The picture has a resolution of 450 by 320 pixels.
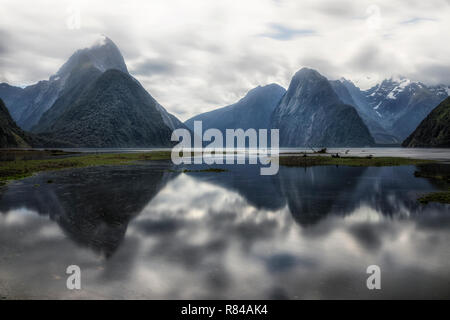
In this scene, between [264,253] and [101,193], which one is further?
[101,193]

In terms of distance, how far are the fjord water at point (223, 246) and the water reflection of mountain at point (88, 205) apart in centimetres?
10

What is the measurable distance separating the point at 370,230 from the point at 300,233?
4392 millimetres

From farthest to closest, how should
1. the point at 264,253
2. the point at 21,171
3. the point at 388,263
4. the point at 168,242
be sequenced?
1. the point at 21,171
2. the point at 168,242
3. the point at 264,253
4. the point at 388,263

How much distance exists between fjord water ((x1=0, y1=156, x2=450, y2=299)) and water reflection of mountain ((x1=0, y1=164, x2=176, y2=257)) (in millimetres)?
100

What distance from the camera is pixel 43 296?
34.1 ft

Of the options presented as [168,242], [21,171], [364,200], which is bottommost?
[168,242]

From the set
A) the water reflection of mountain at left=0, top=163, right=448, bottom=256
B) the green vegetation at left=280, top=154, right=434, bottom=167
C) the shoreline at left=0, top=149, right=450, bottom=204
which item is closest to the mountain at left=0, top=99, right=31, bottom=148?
the shoreline at left=0, top=149, right=450, bottom=204

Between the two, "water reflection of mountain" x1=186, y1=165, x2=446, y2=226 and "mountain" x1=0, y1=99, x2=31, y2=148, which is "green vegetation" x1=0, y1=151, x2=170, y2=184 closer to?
"water reflection of mountain" x1=186, y1=165, x2=446, y2=226

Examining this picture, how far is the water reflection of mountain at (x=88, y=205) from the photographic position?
57.5 ft

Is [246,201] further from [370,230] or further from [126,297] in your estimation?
[126,297]

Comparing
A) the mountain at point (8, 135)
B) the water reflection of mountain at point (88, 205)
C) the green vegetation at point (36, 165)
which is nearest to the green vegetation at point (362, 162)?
the green vegetation at point (36, 165)

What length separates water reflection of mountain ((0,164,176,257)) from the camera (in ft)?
57.5

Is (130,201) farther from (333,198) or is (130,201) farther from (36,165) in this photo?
(36,165)
